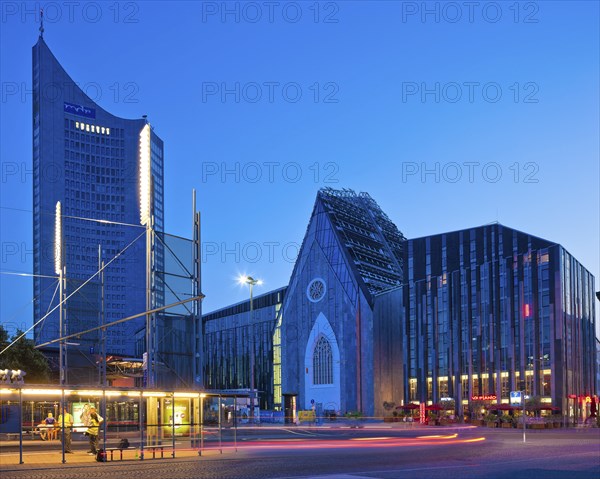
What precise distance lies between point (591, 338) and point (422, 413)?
31.5 meters

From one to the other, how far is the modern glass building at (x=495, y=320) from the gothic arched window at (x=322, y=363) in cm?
1100

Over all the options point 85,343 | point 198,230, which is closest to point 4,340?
point 85,343

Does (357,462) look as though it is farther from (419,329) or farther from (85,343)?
(419,329)

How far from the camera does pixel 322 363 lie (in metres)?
119

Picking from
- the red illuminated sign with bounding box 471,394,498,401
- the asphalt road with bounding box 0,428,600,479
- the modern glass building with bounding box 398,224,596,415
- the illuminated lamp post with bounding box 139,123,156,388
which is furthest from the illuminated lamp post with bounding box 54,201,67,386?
the red illuminated sign with bounding box 471,394,498,401

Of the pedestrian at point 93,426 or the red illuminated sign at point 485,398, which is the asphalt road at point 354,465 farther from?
the red illuminated sign at point 485,398

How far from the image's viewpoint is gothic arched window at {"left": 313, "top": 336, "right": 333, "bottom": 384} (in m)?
118

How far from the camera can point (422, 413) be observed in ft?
297

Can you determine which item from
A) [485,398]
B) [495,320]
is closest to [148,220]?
[495,320]

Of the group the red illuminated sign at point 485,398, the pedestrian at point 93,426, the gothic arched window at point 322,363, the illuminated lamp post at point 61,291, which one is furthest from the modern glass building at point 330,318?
→ the pedestrian at point 93,426

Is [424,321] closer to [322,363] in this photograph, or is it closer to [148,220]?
[322,363]

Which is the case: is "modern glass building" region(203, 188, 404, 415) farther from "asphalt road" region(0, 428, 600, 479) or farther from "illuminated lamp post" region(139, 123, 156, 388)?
"asphalt road" region(0, 428, 600, 479)

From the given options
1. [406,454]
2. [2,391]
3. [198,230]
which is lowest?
[406,454]

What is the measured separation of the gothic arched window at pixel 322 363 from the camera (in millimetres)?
117938
